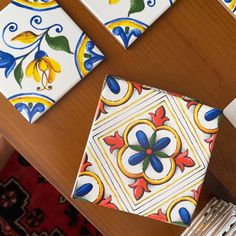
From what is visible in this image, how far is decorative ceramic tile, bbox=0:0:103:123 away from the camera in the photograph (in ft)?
2.00

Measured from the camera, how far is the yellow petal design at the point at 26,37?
0.61m

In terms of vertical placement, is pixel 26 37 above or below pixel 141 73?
above

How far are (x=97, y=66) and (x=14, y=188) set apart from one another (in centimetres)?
52

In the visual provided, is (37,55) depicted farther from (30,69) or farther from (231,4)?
(231,4)

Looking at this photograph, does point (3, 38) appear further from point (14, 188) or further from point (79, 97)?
point (14, 188)

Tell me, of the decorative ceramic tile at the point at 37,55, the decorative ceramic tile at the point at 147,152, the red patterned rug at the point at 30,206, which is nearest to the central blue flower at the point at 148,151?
the decorative ceramic tile at the point at 147,152

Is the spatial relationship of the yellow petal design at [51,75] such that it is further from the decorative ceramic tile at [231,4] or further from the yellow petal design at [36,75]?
the decorative ceramic tile at [231,4]

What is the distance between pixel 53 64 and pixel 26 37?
5 centimetres

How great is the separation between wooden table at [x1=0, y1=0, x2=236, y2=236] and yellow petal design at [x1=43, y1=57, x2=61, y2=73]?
0.12 feet

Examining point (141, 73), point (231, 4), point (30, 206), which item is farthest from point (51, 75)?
point (30, 206)

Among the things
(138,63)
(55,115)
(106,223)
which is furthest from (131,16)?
(106,223)

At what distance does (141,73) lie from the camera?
63 cm

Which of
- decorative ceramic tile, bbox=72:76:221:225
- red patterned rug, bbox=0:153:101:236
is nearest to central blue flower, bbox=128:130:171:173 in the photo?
decorative ceramic tile, bbox=72:76:221:225

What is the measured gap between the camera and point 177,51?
2.08 ft
